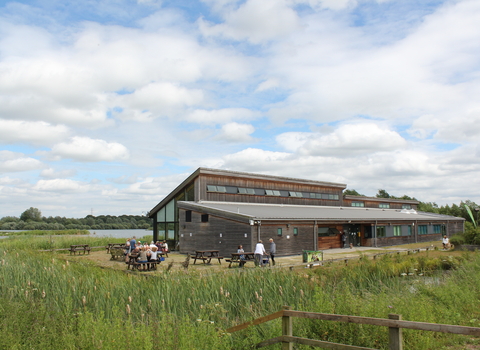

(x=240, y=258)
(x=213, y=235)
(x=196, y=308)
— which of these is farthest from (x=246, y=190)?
(x=196, y=308)

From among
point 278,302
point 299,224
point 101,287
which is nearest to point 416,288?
point 278,302

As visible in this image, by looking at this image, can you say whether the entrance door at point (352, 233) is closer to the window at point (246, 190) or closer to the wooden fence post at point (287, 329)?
the window at point (246, 190)

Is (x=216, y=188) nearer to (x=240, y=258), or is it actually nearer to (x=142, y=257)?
(x=240, y=258)

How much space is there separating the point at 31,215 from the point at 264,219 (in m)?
90.7

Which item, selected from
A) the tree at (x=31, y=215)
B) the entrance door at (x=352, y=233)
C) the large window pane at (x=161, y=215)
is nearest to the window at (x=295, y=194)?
the entrance door at (x=352, y=233)

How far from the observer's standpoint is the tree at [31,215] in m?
94.2

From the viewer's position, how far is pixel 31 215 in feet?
313

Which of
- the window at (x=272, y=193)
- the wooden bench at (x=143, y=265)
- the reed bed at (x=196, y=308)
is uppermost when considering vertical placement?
the window at (x=272, y=193)

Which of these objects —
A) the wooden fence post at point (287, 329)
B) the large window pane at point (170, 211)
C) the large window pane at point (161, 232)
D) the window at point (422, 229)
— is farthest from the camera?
the window at point (422, 229)

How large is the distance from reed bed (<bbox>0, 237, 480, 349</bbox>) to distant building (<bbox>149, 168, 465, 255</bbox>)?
37.5 ft

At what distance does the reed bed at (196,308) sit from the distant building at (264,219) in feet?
37.5

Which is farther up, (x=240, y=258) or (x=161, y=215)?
(x=161, y=215)

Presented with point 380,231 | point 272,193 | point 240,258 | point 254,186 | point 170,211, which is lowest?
point 240,258

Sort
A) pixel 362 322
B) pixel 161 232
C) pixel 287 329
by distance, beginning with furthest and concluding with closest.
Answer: pixel 161 232, pixel 287 329, pixel 362 322
